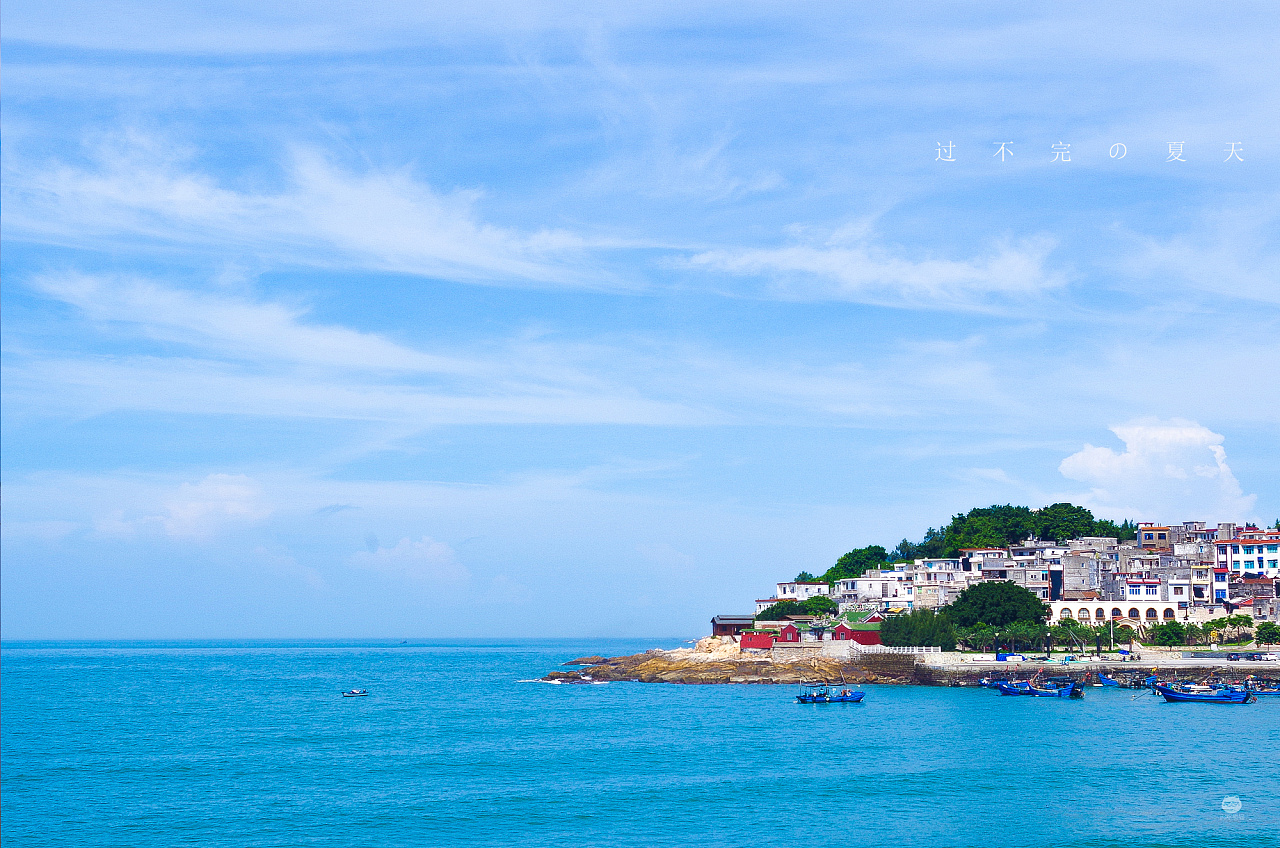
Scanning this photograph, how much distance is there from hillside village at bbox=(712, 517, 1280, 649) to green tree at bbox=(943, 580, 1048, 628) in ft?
22.8

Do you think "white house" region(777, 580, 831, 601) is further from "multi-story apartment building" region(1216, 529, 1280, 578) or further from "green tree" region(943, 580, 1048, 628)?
"multi-story apartment building" region(1216, 529, 1280, 578)

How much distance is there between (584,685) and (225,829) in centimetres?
7396

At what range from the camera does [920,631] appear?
373 feet

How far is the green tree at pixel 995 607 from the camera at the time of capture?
116 meters

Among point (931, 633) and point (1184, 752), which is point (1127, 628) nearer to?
point (931, 633)

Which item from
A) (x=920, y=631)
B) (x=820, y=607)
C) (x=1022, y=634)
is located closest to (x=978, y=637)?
(x=1022, y=634)

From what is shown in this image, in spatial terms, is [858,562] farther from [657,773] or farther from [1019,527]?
[657,773]

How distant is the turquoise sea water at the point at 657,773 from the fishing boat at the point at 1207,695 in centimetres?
193

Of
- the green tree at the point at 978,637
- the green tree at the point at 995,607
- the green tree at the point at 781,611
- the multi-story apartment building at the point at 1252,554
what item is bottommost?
the green tree at the point at 978,637

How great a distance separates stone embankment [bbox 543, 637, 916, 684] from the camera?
10800 cm

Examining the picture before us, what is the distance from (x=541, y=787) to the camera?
54031 millimetres

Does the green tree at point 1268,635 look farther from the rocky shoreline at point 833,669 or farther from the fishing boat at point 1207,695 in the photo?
the fishing boat at point 1207,695

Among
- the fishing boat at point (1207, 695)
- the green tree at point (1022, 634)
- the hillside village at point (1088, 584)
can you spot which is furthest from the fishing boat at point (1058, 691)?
the hillside village at point (1088, 584)

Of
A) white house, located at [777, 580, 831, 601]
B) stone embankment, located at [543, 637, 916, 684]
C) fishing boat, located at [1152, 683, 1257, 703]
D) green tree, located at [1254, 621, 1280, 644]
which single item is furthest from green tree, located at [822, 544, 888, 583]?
fishing boat, located at [1152, 683, 1257, 703]
